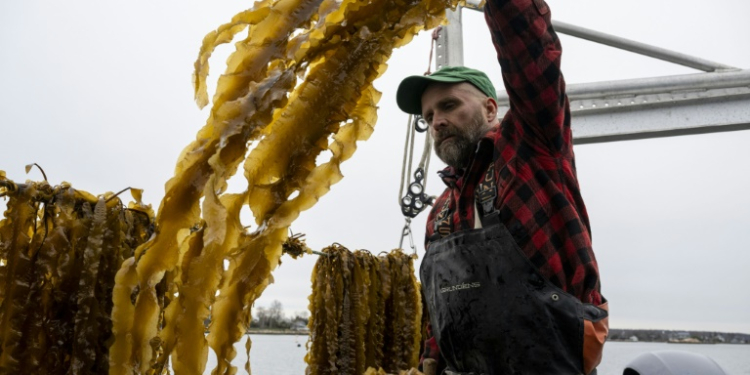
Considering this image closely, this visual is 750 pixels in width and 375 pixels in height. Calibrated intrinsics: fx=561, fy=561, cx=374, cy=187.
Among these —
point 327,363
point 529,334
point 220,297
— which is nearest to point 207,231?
point 220,297

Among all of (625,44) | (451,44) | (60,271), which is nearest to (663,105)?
(625,44)

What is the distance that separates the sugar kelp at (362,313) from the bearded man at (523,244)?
1559 millimetres

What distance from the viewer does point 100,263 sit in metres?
1.68

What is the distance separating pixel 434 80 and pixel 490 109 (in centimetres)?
30

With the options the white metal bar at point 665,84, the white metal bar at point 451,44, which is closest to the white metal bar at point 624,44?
the white metal bar at point 665,84

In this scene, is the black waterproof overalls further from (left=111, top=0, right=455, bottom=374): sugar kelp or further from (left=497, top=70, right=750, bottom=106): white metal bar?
(left=497, top=70, right=750, bottom=106): white metal bar

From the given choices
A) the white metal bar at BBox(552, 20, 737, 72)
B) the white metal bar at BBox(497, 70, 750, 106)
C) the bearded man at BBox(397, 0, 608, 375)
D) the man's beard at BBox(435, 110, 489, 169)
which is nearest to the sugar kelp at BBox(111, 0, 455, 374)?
the bearded man at BBox(397, 0, 608, 375)

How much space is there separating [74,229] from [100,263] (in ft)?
0.47

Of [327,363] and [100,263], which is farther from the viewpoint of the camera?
[327,363]

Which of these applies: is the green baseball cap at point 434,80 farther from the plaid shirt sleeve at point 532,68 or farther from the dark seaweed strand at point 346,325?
the dark seaweed strand at point 346,325

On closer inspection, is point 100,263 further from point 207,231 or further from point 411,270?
point 411,270

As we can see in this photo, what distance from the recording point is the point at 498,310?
1.87m

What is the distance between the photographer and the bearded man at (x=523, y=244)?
1788 millimetres

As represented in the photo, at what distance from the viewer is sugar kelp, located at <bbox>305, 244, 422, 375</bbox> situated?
3.65 meters
